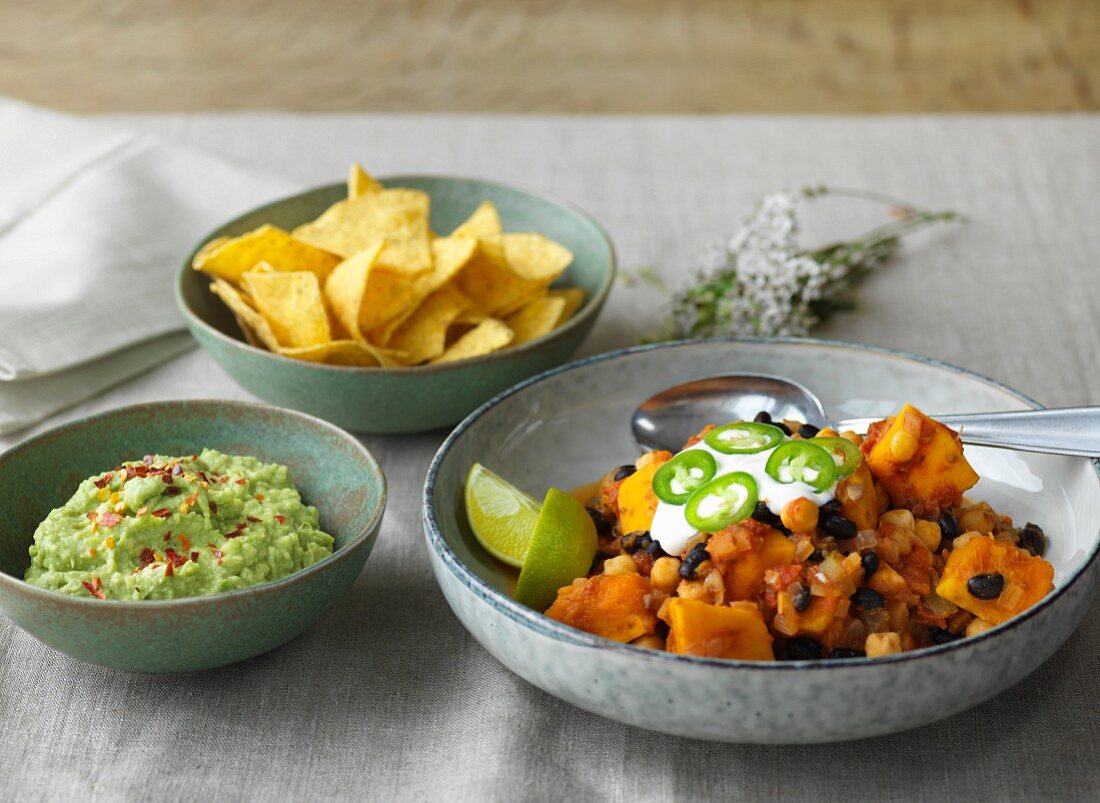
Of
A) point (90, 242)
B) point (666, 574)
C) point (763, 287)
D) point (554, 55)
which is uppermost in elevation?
point (666, 574)

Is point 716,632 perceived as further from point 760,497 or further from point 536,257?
point 536,257

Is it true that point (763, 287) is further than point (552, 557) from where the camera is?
Yes

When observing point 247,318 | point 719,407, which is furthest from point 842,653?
point 247,318

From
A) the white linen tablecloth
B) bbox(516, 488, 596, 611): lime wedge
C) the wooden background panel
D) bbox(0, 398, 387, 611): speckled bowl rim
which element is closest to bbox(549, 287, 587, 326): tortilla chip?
the white linen tablecloth

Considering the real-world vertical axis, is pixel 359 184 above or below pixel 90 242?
above

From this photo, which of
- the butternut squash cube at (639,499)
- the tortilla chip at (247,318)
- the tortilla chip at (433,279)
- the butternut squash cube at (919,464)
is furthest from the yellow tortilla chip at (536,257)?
the butternut squash cube at (919,464)

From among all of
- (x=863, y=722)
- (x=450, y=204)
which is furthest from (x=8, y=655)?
(x=450, y=204)

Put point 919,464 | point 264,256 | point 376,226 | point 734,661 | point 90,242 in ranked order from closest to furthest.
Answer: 1. point 734,661
2. point 919,464
3. point 264,256
4. point 376,226
5. point 90,242
